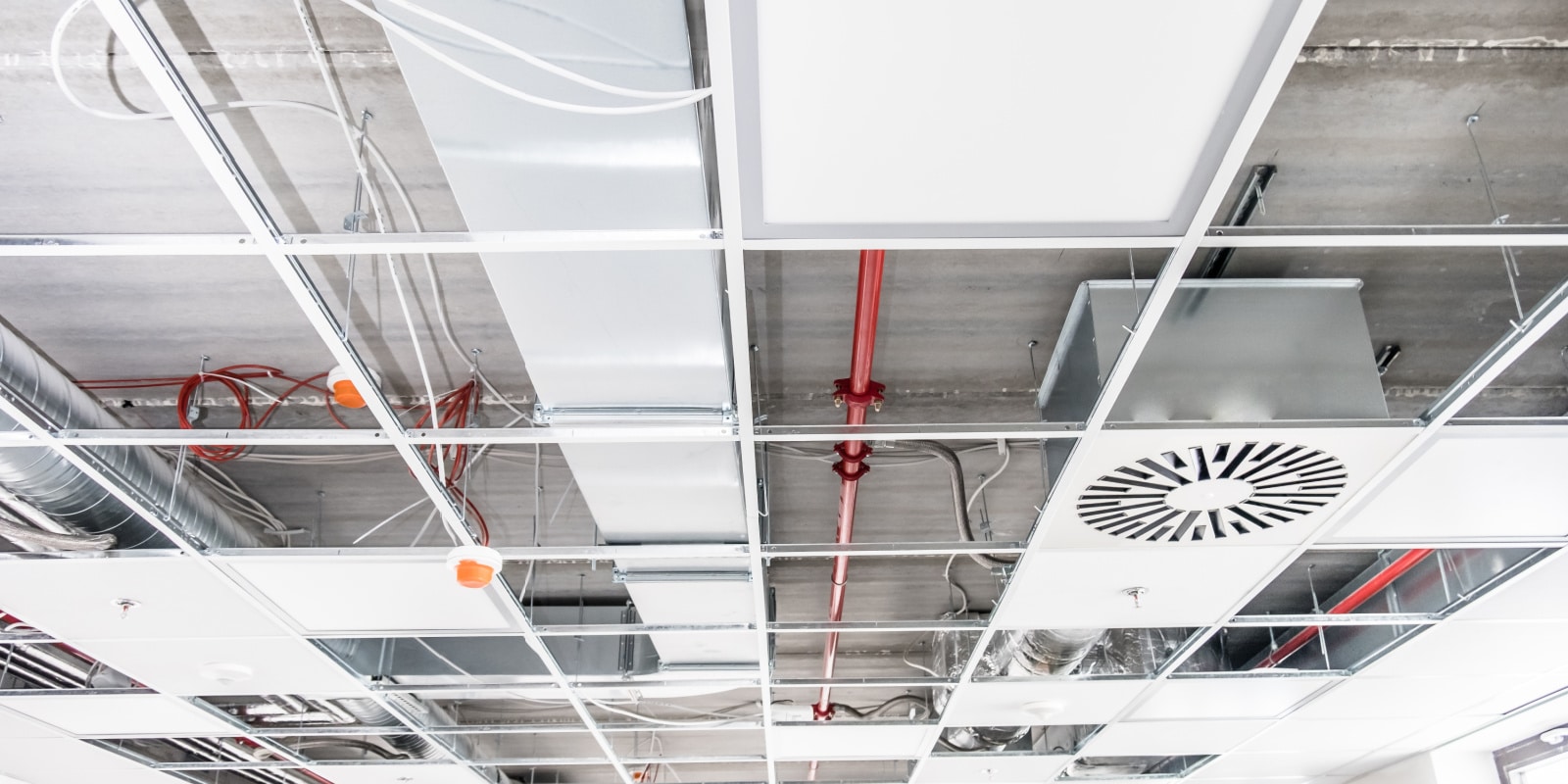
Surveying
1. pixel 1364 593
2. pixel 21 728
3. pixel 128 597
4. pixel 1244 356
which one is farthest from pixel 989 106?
pixel 21 728

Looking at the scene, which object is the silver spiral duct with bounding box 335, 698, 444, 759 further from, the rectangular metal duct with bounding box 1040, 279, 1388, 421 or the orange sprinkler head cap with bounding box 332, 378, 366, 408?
the rectangular metal duct with bounding box 1040, 279, 1388, 421

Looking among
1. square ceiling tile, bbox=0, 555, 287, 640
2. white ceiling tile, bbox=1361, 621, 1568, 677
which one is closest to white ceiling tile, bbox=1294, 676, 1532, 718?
white ceiling tile, bbox=1361, 621, 1568, 677

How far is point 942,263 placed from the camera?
2668mm

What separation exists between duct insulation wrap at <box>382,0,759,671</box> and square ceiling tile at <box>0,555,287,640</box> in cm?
157

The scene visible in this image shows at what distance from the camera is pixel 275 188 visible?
246cm

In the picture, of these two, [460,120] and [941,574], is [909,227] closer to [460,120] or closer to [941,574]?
[460,120]

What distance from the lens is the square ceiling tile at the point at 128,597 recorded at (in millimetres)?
3305

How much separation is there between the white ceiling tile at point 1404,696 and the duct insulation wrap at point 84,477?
4.62 m

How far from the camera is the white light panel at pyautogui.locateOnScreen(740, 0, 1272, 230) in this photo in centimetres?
156

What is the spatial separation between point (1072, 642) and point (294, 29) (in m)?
3.48

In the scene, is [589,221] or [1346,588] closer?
[589,221]

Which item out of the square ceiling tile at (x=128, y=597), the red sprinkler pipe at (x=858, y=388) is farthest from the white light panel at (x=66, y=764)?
the red sprinkler pipe at (x=858, y=388)

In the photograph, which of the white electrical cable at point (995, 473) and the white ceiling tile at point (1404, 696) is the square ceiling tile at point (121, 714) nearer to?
the white electrical cable at point (995, 473)

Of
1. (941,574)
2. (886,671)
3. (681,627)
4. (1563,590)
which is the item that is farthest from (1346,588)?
(681,627)
